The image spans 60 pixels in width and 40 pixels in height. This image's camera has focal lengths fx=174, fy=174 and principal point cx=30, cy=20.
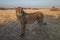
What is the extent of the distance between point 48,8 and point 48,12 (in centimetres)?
15

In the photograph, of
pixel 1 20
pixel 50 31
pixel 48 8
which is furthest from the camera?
pixel 48 8

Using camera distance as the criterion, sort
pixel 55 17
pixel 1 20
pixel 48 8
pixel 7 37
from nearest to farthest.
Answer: pixel 7 37, pixel 1 20, pixel 55 17, pixel 48 8

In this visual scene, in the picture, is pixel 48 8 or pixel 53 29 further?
pixel 48 8

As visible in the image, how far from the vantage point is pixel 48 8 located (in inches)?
185

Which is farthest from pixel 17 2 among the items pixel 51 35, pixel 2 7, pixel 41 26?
pixel 51 35

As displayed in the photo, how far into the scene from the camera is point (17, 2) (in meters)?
4.45

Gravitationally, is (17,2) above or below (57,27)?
above

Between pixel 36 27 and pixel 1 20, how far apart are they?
882 mm

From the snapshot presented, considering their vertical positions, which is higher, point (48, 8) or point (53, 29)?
point (48, 8)

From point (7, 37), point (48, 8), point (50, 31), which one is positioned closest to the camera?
point (7, 37)

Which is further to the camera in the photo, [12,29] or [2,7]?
[2,7]

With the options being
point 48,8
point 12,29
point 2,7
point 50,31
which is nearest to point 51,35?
point 50,31

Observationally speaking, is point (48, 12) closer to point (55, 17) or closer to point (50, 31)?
point (55, 17)

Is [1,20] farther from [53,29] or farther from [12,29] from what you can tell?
[53,29]
